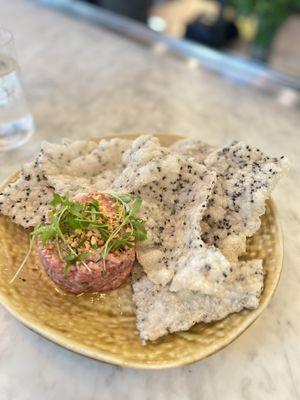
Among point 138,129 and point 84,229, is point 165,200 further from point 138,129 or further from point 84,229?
point 138,129

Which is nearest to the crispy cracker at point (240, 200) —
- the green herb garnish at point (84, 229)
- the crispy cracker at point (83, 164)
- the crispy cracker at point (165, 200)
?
the crispy cracker at point (165, 200)

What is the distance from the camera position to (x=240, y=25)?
3021mm

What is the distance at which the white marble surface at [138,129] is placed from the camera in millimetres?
911

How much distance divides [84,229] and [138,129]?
0.75 meters

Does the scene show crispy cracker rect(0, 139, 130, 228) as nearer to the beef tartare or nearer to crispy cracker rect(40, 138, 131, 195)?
crispy cracker rect(40, 138, 131, 195)

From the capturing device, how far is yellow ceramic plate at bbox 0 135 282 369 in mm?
815

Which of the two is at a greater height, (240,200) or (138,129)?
(240,200)

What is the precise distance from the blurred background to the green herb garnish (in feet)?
4.89

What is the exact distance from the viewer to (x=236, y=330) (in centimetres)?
84

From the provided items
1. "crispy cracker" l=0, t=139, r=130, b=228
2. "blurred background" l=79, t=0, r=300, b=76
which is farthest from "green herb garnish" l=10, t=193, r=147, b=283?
"blurred background" l=79, t=0, r=300, b=76

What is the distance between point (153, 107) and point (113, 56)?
1.51ft

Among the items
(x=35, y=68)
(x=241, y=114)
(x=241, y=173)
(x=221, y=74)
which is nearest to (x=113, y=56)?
(x=35, y=68)

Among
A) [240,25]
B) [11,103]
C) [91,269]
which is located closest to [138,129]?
[11,103]

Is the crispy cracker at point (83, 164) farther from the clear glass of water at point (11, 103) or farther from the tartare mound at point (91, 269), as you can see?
the clear glass of water at point (11, 103)
